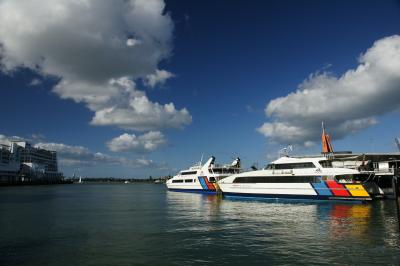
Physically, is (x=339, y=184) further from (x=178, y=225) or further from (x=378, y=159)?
(x=178, y=225)

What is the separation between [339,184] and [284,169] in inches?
324

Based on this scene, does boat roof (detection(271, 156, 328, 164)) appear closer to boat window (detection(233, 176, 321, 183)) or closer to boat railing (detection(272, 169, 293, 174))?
boat railing (detection(272, 169, 293, 174))

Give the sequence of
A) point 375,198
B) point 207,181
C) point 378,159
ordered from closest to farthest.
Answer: point 375,198, point 378,159, point 207,181

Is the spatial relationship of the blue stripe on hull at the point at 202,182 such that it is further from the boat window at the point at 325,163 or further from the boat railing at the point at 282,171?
the boat window at the point at 325,163

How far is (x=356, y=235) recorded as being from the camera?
69.2 ft

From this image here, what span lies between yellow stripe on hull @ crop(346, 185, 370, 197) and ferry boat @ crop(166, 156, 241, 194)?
97.6 ft

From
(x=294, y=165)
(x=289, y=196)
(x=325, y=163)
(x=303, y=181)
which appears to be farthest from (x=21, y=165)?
(x=325, y=163)

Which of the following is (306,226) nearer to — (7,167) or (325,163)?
(325,163)

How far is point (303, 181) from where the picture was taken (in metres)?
45.4

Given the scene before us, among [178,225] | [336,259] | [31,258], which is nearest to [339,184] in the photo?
[178,225]

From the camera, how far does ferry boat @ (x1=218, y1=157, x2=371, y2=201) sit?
4200 centimetres

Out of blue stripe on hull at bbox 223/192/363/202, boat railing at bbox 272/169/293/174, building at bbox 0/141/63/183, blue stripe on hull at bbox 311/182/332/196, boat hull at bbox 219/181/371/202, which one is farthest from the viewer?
building at bbox 0/141/63/183

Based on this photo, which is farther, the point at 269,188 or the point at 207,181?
the point at 207,181

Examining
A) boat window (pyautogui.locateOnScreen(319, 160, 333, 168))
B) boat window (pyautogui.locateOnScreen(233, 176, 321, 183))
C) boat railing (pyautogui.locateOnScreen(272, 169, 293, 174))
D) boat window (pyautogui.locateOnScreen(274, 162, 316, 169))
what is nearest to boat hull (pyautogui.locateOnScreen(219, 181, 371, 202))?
boat window (pyautogui.locateOnScreen(233, 176, 321, 183))
